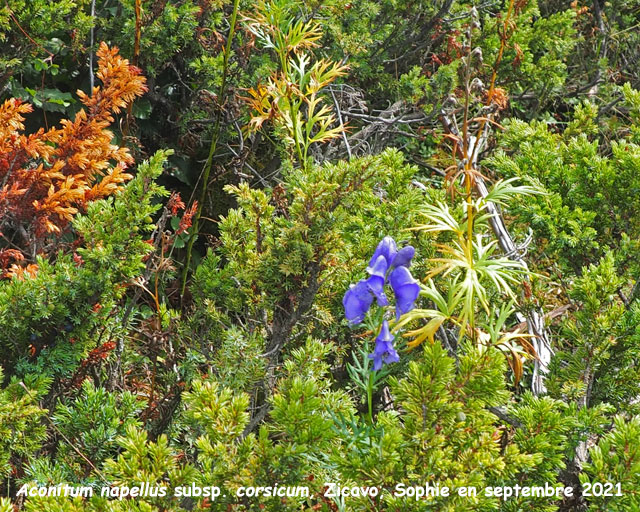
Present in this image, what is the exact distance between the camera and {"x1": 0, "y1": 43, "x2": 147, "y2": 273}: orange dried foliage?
231 centimetres

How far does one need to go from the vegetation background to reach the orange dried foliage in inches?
0.4

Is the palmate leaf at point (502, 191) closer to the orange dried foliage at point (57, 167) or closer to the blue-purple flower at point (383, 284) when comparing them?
the blue-purple flower at point (383, 284)

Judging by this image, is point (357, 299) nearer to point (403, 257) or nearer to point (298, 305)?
point (403, 257)

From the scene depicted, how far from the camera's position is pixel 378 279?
1688mm

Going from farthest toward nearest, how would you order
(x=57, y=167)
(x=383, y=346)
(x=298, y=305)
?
(x=57, y=167), (x=298, y=305), (x=383, y=346)

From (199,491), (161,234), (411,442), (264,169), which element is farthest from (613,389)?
(264,169)

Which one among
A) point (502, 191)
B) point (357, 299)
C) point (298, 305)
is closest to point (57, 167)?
point (298, 305)

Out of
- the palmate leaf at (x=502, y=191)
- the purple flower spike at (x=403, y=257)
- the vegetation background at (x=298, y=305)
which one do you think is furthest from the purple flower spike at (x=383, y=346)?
the palmate leaf at (x=502, y=191)

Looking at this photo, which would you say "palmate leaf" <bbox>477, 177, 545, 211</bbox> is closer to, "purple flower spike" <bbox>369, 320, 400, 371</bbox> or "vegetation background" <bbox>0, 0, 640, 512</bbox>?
"vegetation background" <bbox>0, 0, 640, 512</bbox>

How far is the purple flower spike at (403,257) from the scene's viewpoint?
5.57 feet

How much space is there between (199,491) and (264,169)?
7.42ft

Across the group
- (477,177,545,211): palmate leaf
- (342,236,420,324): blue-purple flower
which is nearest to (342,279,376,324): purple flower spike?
(342,236,420,324): blue-purple flower

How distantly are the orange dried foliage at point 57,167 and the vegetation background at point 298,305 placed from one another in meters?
0.01

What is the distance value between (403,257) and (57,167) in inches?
52.2
